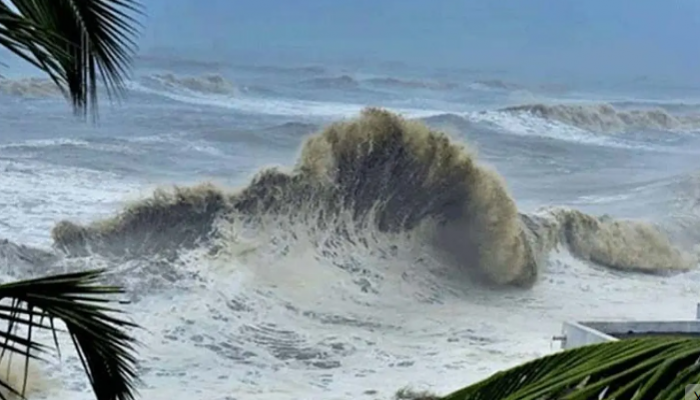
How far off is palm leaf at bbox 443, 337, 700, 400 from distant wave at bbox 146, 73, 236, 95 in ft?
35.8

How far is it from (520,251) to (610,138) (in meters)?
3.07

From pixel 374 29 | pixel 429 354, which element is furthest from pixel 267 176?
pixel 374 29

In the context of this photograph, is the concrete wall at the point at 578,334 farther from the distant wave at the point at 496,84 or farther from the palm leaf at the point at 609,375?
the distant wave at the point at 496,84

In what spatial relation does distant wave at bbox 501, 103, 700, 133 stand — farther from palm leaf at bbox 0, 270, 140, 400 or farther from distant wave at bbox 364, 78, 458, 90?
palm leaf at bbox 0, 270, 140, 400

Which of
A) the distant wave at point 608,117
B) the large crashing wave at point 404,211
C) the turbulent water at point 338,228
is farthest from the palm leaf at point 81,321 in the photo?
the distant wave at point 608,117

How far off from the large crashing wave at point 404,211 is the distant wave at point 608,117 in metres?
2.13

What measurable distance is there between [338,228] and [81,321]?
8.15 m

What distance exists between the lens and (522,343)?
7.34 meters

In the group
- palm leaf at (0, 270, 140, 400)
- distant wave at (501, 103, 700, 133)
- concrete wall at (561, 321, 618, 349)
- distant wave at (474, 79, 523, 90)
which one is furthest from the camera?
distant wave at (474, 79, 523, 90)

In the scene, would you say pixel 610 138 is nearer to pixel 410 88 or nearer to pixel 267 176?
pixel 410 88

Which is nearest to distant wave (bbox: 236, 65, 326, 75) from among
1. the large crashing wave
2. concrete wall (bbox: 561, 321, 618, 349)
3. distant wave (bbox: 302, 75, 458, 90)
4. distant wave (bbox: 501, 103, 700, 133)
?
distant wave (bbox: 302, 75, 458, 90)

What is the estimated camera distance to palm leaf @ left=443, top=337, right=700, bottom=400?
0.55 meters

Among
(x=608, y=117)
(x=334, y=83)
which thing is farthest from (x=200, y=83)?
(x=608, y=117)

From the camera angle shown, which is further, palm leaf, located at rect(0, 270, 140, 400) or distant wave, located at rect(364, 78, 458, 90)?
distant wave, located at rect(364, 78, 458, 90)
